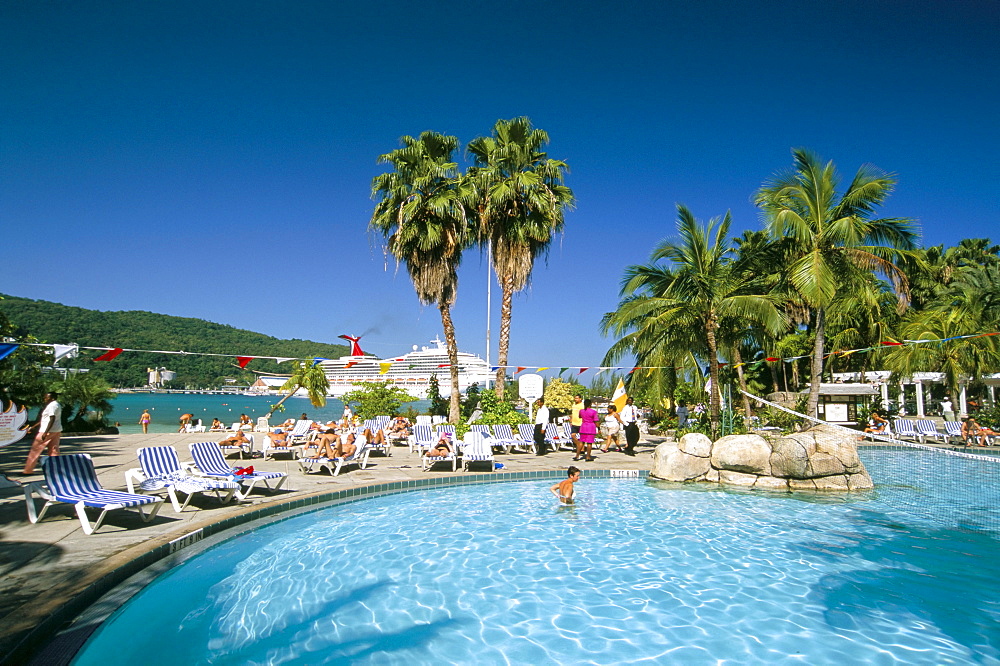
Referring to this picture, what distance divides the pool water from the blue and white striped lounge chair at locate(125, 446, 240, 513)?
1.08 m

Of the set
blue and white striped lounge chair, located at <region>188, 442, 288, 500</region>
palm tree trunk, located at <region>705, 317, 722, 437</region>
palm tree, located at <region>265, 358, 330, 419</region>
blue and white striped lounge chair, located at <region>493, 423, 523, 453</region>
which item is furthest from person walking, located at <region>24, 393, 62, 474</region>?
palm tree trunk, located at <region>705, 317, 722, 437</region>

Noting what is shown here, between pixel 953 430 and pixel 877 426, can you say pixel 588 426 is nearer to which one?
pixel 877 426

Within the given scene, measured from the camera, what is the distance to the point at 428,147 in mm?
17844

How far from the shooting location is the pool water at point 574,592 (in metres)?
4.33

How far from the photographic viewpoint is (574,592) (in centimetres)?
543

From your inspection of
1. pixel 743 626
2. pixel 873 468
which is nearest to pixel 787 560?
pixel 743 626

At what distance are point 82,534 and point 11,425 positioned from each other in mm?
7719

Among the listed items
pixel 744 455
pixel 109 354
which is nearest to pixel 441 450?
pixel 744 455

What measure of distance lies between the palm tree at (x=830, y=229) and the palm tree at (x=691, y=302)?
1.16 metres

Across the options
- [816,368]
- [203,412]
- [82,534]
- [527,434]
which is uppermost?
[816,368]

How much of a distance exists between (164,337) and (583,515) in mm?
40086

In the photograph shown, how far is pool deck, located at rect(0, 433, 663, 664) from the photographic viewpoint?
379 centimetres

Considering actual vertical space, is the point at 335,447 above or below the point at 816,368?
below

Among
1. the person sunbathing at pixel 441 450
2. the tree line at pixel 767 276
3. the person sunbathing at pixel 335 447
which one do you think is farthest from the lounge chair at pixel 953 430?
the person sunbathing at pixel 335 447
